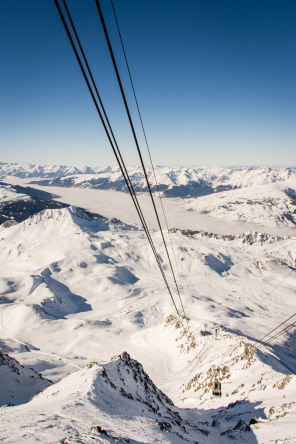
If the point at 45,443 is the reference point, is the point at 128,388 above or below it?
below

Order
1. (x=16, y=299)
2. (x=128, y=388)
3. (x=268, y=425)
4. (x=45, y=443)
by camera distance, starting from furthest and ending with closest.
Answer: (x=16, y=299)
(x=128, y=388)
(x=268, y=425)
(x=45, y=443)

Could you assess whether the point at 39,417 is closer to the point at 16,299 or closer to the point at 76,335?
the point at 76,335

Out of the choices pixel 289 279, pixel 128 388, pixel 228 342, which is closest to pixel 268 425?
pixel 128 388

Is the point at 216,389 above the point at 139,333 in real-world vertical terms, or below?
above

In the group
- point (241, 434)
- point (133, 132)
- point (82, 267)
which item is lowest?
point (82, 267)

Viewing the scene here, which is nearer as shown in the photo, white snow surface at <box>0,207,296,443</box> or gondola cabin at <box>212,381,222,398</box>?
white snow surface at <box>0,207,296,443</box>

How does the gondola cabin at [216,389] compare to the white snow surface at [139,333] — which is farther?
the gondola cabin at [216,389]

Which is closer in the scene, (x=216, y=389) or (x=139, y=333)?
(x=216, y=389)

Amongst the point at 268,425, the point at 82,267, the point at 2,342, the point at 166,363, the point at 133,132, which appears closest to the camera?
the point at 133,132
